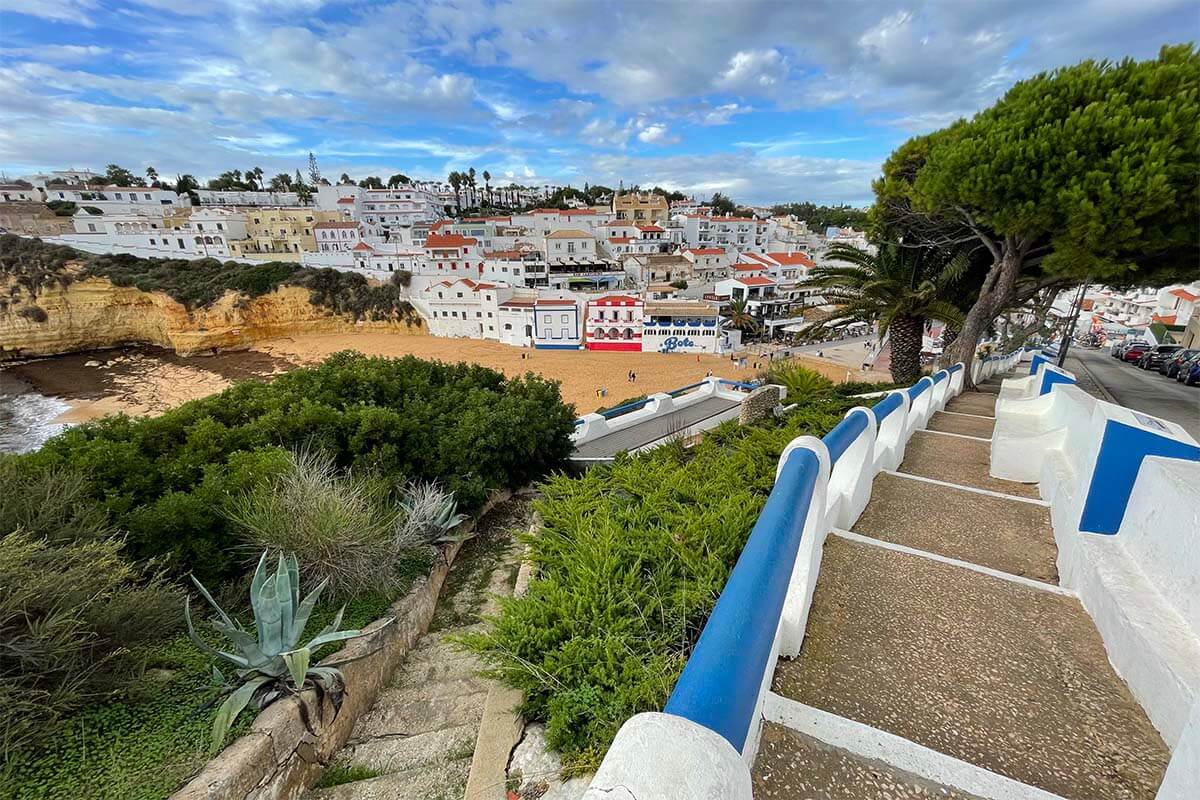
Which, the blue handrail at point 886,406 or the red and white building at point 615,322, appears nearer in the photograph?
the blue handrail at point 886,406

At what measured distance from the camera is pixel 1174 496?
86.6 inches

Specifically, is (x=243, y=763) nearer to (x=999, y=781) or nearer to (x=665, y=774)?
(x=665, y=774)

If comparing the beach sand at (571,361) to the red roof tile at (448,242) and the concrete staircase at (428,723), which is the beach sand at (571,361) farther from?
the concrete staircase at (428,723)

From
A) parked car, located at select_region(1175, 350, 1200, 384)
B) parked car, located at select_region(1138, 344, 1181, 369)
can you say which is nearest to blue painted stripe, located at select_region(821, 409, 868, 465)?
parked car, located at select_region(1175, 350, 1200, 384)

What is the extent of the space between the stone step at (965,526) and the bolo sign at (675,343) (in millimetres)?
35392

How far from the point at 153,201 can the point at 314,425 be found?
9418 centimetres

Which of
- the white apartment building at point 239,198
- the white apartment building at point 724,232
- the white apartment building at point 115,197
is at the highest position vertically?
the white apartment building at point 239,198

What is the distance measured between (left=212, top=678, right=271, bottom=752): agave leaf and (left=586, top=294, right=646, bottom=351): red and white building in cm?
3704

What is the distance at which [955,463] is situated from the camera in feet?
17.5

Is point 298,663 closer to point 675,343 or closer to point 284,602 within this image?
point 284,602

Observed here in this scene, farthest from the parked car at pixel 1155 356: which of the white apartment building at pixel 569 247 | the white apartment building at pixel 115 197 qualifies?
the white apartment building at pixel 115 197

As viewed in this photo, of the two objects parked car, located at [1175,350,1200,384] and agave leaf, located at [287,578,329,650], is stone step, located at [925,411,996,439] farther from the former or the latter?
parked car, located at [1175,350,1200,384]

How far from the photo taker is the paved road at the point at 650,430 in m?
12.0

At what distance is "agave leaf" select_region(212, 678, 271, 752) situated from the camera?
3.57 metres
